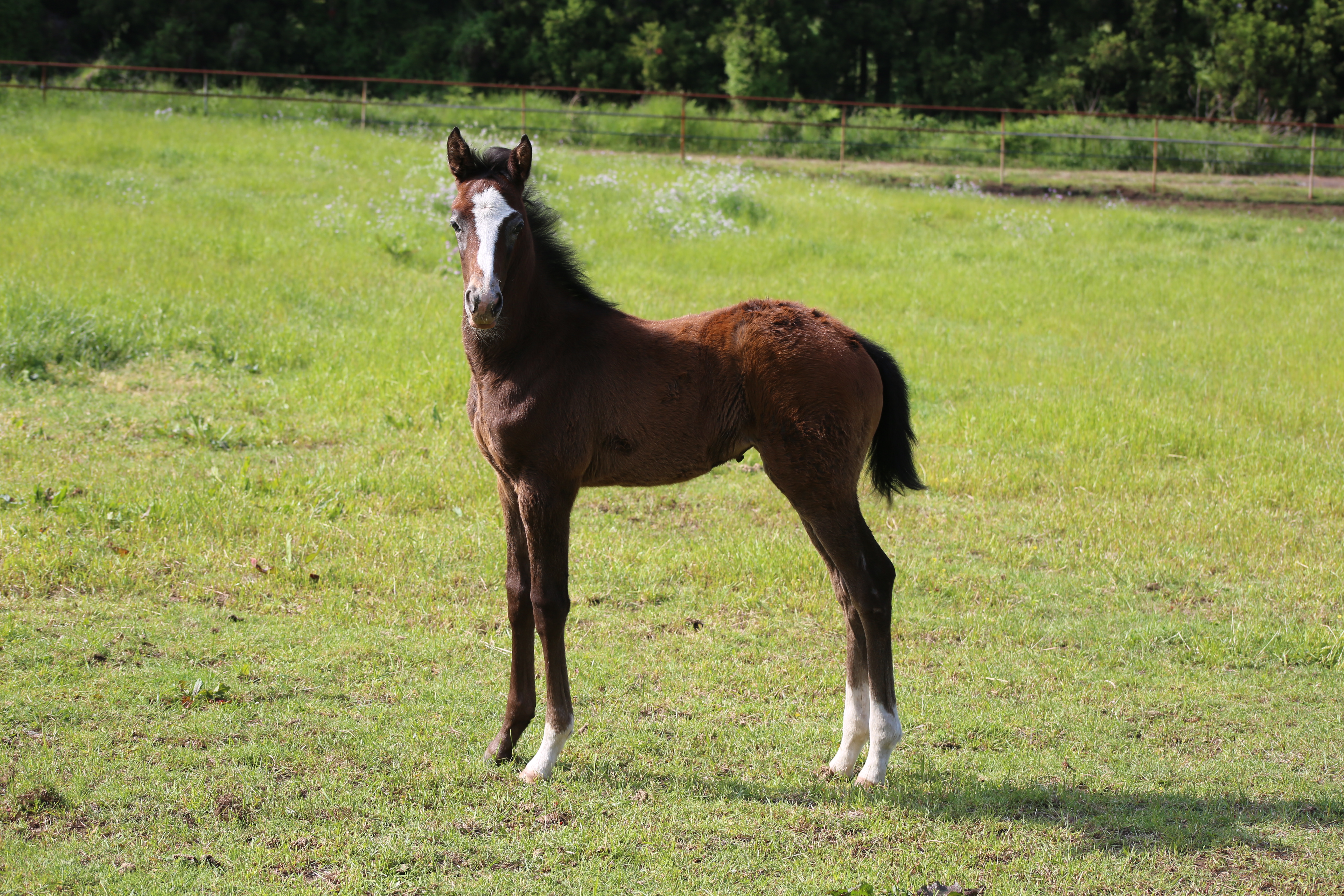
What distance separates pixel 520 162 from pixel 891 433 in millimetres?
1877

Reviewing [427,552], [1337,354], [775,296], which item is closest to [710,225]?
[775,296]

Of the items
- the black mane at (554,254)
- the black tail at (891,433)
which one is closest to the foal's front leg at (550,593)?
the black mane at (554,254)

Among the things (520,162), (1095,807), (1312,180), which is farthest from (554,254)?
(1312,180)

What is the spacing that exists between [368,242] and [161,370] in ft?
18.0

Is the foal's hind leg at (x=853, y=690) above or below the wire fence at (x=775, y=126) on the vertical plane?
below

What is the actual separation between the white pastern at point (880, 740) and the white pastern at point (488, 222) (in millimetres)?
2258

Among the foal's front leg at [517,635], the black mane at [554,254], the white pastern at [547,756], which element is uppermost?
the black mane at [554,254]

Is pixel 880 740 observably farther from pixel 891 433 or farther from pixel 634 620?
pixel 634 620

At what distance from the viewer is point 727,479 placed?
8297 mm

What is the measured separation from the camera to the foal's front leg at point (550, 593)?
4.22 m

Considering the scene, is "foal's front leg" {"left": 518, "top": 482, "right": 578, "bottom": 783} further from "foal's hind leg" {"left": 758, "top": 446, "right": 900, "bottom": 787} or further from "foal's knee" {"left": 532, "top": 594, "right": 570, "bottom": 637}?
"foal's hind leg" {"left": 758, "top": 446, "right": 900, "bottom": 787}

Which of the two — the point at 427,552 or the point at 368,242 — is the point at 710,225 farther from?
the point at 427,552

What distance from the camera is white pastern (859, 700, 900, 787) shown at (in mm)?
4348

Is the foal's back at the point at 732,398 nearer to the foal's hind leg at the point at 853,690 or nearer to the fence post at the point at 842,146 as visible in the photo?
the foal's hind leg at the point at 853,690
